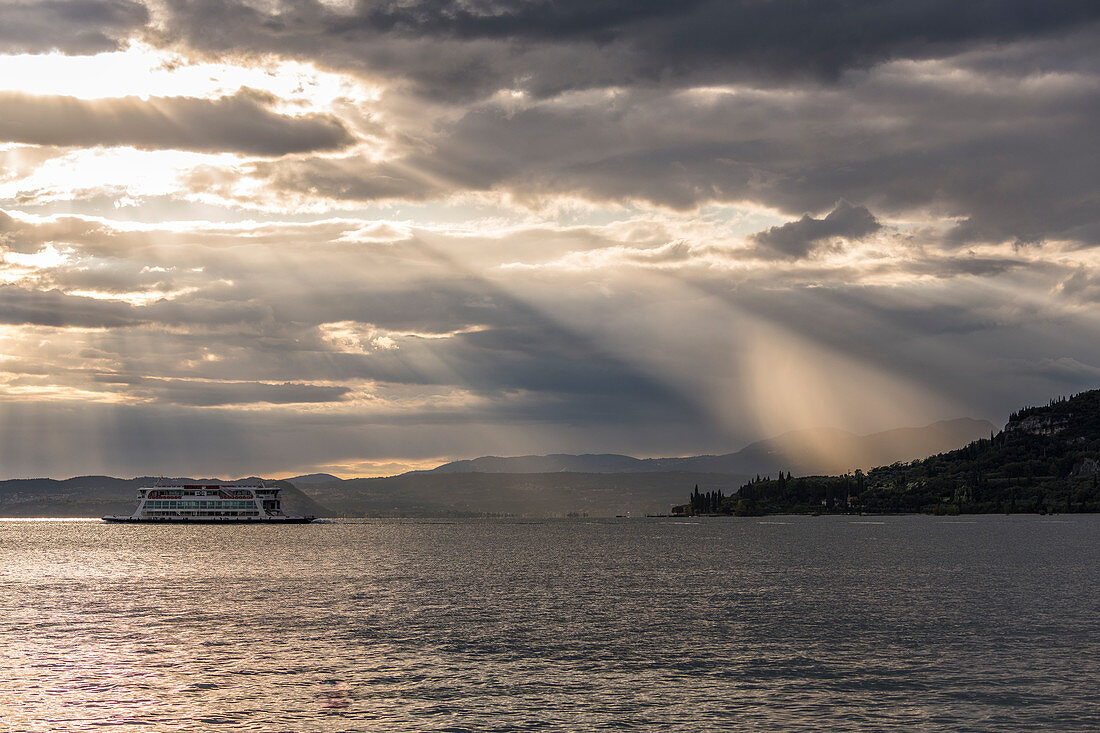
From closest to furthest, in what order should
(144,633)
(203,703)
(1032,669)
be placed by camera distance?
(203,703) → (1032,669) → (144,633)

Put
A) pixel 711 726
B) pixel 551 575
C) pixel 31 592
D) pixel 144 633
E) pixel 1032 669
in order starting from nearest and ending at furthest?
pixel 711 726
pixel 1032 669
pixel 144 633
pixel 31 592
pixel 551 575

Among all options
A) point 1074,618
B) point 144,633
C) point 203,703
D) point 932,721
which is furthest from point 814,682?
point 144,633

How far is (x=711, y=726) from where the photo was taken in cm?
5738

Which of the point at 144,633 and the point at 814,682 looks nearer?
the point at 814,682

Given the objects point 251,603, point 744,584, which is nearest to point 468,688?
point 251,603

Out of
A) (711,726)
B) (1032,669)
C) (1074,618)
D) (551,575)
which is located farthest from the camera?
(551,575)

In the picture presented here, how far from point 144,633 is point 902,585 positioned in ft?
355

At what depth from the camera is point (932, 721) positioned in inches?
2295

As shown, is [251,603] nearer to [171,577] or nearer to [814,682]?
[171,577]

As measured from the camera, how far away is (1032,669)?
7444 centimetres

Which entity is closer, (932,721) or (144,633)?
(932,721)

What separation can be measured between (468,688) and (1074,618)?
72.6 m

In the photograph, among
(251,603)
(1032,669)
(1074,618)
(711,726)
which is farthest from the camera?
(251,603)

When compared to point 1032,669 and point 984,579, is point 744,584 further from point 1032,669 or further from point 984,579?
point 1032,669
